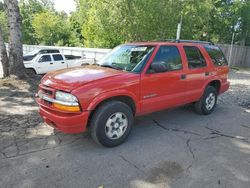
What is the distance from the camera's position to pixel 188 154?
425 cm

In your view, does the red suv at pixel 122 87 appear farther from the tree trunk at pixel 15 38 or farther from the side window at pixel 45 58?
the side window at pixel 45 58

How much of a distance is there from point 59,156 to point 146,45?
276 centimetres

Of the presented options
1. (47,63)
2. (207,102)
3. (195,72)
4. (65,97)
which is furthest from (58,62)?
(65,97)

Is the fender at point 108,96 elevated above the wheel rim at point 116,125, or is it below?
above

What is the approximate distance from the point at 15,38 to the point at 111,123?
23.6ft

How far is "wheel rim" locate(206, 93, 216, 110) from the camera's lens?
6.42m

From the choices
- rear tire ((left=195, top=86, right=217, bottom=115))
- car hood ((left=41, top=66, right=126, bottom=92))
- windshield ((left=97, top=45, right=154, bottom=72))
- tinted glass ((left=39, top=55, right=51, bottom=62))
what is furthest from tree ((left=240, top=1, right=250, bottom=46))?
car hood ((left=41, top=66, right=126, bottom=92))

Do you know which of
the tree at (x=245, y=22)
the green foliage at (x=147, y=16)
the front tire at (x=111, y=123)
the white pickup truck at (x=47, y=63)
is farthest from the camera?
the tree at (x=245, y=22)

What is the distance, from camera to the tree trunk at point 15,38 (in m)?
9.38

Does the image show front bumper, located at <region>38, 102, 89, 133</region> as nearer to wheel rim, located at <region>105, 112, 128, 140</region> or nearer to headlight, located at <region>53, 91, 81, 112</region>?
headlight, located at <region>53, 91, 81, 112</region>

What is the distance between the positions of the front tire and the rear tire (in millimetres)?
2488

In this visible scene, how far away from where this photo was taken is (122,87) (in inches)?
170

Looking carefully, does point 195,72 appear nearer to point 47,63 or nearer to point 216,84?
point 216,84

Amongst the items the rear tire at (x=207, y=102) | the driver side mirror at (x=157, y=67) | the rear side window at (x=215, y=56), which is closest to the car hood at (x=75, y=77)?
the driver side mirror at (x=157, y=67)
